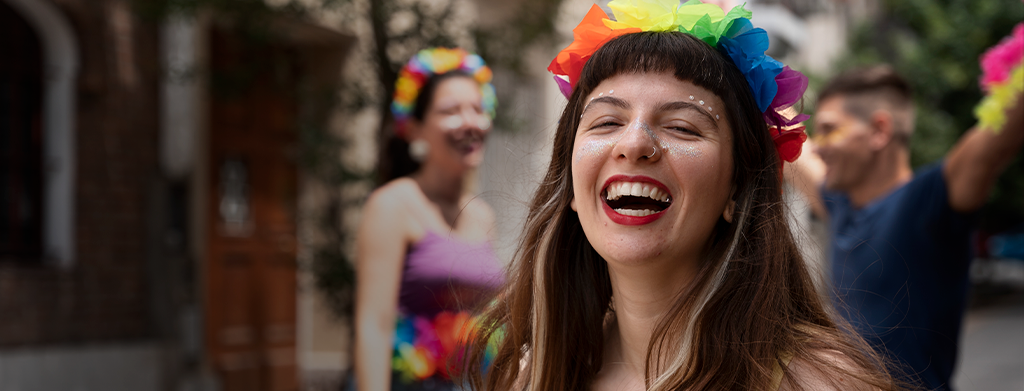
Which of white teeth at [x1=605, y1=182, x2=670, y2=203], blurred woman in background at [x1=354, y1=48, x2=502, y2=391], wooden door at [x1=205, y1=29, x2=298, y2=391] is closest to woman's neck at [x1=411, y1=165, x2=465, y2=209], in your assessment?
blurred woman in background at [x1=354, y1=48, x2=502, y2=391]

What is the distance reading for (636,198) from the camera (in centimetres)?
163

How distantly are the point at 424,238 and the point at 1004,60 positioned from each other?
2.07 metres

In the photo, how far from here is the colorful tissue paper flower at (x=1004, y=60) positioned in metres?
2.84

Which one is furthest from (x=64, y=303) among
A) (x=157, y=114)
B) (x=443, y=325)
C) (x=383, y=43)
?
(x=443, y=325)

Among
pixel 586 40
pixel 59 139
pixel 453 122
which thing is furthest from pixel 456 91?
pixel 59 139

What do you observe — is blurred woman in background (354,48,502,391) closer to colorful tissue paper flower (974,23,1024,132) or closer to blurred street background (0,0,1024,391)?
blurred street background (0,0,1024,391)

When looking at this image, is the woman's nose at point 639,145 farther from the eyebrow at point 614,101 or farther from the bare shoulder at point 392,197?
the bare shoulder at point 392,197

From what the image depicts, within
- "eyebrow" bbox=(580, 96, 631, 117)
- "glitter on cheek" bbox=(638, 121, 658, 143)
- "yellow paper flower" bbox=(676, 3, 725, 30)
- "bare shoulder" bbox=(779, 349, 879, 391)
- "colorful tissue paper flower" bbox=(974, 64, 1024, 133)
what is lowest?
"bare shoulder" bbox=(779, 349, 879, 391)

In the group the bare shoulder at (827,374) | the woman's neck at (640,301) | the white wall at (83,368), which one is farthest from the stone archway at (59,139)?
the bare shoulder at (827,374)

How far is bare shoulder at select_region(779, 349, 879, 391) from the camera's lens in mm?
1421

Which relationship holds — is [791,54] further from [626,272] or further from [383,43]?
[626,272]

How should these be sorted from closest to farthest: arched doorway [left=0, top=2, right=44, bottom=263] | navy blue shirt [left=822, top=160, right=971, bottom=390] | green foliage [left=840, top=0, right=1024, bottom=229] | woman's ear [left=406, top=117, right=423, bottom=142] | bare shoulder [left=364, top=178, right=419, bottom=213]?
navy blue shirt [left=822, top=160, right=971, bottom=390] → bare shoulder [left=364, top=178, right=419, bottom=213] → woman's ear [left=406, top=117, right=423, bottom=142] → arched doorway [left=0, top=2, right=44, bottom=263] → green foliage [left=840, top=0, right=1024, bottom=229]

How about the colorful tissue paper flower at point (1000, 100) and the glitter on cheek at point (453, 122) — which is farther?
the glitter on cheek at point (453, 122)

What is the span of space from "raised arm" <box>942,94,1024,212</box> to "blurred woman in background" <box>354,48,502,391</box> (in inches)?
63.8
